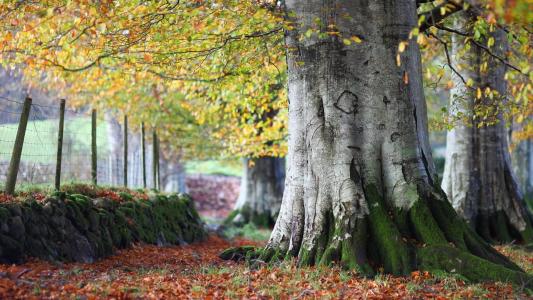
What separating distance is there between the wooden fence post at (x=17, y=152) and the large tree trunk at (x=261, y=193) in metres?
10.6

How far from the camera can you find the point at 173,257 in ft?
31.3

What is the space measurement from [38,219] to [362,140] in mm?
4218

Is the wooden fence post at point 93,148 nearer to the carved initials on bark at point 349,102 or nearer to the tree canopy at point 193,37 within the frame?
the tree canopy at point 193,37

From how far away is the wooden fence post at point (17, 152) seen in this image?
7739mm

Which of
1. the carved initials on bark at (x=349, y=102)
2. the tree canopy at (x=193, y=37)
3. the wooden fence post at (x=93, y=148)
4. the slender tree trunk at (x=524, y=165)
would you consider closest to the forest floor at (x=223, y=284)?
the carved initials on bark at (x=349, y=102)

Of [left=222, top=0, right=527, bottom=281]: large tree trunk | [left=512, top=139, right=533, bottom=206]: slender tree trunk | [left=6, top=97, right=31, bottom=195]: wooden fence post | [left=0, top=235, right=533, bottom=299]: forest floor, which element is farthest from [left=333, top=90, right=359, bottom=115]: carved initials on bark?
[left=512, top=139, right=533, bottom=206]: slender tree trunk

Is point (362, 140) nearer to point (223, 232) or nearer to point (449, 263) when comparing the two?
point (449, 263)

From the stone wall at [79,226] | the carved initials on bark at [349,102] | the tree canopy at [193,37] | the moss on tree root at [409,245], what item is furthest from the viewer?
the tree canopy at [193,37]

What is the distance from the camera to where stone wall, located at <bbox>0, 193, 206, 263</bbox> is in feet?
23.3

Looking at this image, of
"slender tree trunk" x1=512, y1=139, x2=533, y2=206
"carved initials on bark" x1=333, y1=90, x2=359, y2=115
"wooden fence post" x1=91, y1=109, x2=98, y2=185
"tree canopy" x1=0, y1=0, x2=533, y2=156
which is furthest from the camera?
"slender tree trunk" x1=512, y1=139, x2=533, y2=206

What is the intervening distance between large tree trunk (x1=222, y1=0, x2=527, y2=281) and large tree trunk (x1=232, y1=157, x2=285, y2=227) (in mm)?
10499

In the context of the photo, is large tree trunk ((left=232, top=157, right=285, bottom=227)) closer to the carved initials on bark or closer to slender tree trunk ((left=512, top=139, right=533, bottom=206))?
slender tree trunk ((left=512, top=139, right=533, bottom=206))

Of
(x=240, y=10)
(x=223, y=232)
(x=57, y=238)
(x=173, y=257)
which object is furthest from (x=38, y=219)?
Result: (x=223, y=232)

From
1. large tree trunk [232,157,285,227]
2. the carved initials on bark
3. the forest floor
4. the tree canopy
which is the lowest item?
the forest floor
